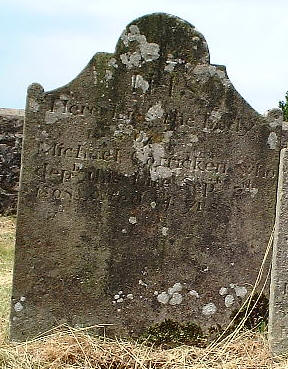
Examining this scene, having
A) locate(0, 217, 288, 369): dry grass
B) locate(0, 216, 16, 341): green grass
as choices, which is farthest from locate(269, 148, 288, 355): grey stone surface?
locate(0, 216, 16, 341): green grass

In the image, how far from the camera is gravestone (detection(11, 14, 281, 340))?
526 cm

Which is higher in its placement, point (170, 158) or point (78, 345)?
point (170, 158)

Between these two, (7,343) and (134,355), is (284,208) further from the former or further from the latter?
(7,343)

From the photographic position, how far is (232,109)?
18.0 feet

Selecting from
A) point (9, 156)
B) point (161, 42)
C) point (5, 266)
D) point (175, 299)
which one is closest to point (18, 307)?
point (175, 299)

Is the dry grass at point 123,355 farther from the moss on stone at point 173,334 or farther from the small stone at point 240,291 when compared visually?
the small stone at point 240,291

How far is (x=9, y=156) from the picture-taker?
10.1 m

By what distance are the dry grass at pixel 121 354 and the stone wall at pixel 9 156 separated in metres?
4.74

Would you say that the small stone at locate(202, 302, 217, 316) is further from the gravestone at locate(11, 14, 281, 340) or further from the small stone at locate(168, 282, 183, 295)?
the small stone at locate(168, 282, 183, 295)

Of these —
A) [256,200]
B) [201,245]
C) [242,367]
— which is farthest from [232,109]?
[242,367]

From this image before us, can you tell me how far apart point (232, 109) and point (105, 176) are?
114 cm

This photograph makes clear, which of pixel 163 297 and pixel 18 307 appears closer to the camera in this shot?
pixel 18 307

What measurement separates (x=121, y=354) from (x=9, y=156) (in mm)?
5551

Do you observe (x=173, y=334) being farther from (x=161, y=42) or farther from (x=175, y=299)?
(x=161, y=42)
